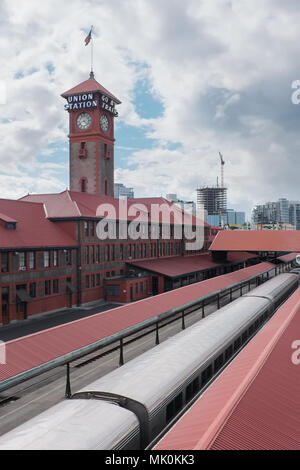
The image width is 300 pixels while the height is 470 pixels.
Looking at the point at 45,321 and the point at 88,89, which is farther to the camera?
the point at 88,89

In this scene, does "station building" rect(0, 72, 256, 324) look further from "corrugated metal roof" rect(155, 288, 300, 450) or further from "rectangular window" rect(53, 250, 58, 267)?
"corrugated metal roof" rect(155, 288, 300, 450)

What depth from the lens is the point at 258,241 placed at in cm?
6731

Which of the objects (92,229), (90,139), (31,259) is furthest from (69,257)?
(90,139)

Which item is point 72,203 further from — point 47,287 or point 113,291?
point 113,291

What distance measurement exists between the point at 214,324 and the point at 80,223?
27.3 m

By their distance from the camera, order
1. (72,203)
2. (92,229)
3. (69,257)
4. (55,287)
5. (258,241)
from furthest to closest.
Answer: (258,241)
(72,203)
(92,229)
(69,257)
(55,287)

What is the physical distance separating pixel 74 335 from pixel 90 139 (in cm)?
5200

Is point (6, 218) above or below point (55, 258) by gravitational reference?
above

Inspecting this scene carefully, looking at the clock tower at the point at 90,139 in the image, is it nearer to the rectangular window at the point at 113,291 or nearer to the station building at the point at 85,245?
the station building at the point at 85,245

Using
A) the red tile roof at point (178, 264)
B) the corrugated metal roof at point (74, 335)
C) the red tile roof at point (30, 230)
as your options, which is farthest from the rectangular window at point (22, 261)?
the red tile roof at point (178, 264)

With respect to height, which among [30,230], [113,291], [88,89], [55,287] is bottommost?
[113,291]

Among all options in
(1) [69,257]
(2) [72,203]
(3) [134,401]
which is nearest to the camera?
(3) [134,401]

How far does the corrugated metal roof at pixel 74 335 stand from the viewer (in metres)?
17.9
